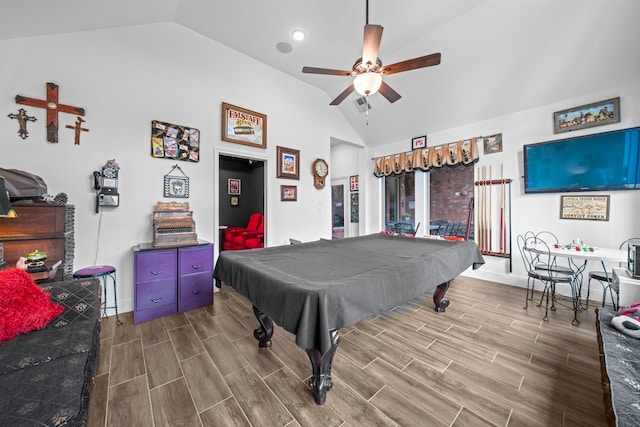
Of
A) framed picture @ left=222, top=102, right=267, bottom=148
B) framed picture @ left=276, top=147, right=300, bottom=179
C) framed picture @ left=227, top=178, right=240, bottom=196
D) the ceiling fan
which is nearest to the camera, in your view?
the ceiling fan

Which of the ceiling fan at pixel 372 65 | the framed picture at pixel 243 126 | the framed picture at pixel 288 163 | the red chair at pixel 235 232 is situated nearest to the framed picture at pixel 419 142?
the framed picture at pixel 288 163

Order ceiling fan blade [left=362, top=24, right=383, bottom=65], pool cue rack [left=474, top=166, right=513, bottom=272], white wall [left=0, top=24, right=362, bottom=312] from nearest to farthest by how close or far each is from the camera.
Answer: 1. ceiling fan blade [left=362, top=24, right=383, bottom=65]
2. white wall [left=0, top=24, right=362, bottom=312]
3. pool cue rack [left=474, top=166, right=513, bottom=272]

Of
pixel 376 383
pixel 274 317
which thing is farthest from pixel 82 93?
pixel 376 383

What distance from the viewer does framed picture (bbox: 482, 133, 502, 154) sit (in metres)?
3.85

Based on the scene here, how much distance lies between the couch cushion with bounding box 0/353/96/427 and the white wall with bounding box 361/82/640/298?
16.0 feet

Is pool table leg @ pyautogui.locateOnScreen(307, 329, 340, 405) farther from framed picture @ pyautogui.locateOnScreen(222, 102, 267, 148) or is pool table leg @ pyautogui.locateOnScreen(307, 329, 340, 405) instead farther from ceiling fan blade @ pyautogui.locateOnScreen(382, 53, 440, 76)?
framed picture @ pyautogui.locateOnScreen(222, 102, 267, 148)

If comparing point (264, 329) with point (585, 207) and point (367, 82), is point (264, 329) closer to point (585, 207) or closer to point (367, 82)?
point (367, 82)

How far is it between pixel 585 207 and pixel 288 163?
4.39 m

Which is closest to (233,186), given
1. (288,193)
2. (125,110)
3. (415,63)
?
(288,193)

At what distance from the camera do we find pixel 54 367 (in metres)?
1.10

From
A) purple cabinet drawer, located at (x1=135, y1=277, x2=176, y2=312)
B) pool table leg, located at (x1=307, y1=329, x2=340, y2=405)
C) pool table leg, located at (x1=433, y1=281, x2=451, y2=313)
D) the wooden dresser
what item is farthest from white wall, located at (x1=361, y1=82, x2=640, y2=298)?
the wooden dresser

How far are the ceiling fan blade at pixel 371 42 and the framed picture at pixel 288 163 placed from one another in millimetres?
2359

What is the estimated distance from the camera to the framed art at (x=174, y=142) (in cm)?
301

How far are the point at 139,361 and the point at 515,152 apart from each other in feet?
17.4
